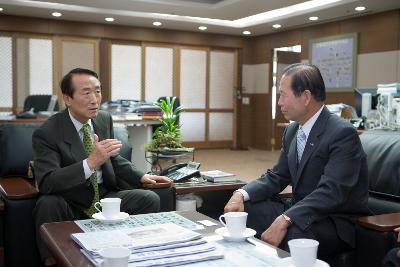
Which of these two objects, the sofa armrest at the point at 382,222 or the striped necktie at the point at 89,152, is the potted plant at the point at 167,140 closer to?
the striped necktie at the point at 89,152

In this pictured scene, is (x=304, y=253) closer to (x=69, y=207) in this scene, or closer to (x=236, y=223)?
(x=236, y=223)

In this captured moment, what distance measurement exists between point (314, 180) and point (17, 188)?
170 centimetres

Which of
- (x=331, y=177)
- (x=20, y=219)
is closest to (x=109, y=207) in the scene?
(x=20, y=219)

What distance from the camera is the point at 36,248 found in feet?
8.07

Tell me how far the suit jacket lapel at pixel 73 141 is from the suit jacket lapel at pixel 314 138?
121 centimetres

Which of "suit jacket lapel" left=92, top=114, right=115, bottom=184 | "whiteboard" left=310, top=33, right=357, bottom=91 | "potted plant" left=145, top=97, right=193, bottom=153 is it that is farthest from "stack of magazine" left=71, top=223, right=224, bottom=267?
"whiteboard" left=310, top=33, right=357, bottom=91

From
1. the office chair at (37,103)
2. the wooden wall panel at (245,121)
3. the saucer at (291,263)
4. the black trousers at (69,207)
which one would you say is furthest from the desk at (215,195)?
Answer: the wooden wall panel at (245,121)

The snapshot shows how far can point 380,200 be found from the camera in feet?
7.76

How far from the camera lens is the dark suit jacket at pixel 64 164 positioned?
227 cm

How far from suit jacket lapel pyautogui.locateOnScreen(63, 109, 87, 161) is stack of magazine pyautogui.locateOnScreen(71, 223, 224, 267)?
3.00ft

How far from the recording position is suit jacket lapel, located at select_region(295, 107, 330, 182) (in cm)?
213

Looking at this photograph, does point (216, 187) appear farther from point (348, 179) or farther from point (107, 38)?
point (107, 38)

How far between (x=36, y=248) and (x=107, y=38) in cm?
663

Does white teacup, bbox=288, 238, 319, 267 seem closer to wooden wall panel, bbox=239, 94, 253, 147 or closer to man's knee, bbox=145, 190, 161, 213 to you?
man's knee, bbox=145, 190, 161, 213
